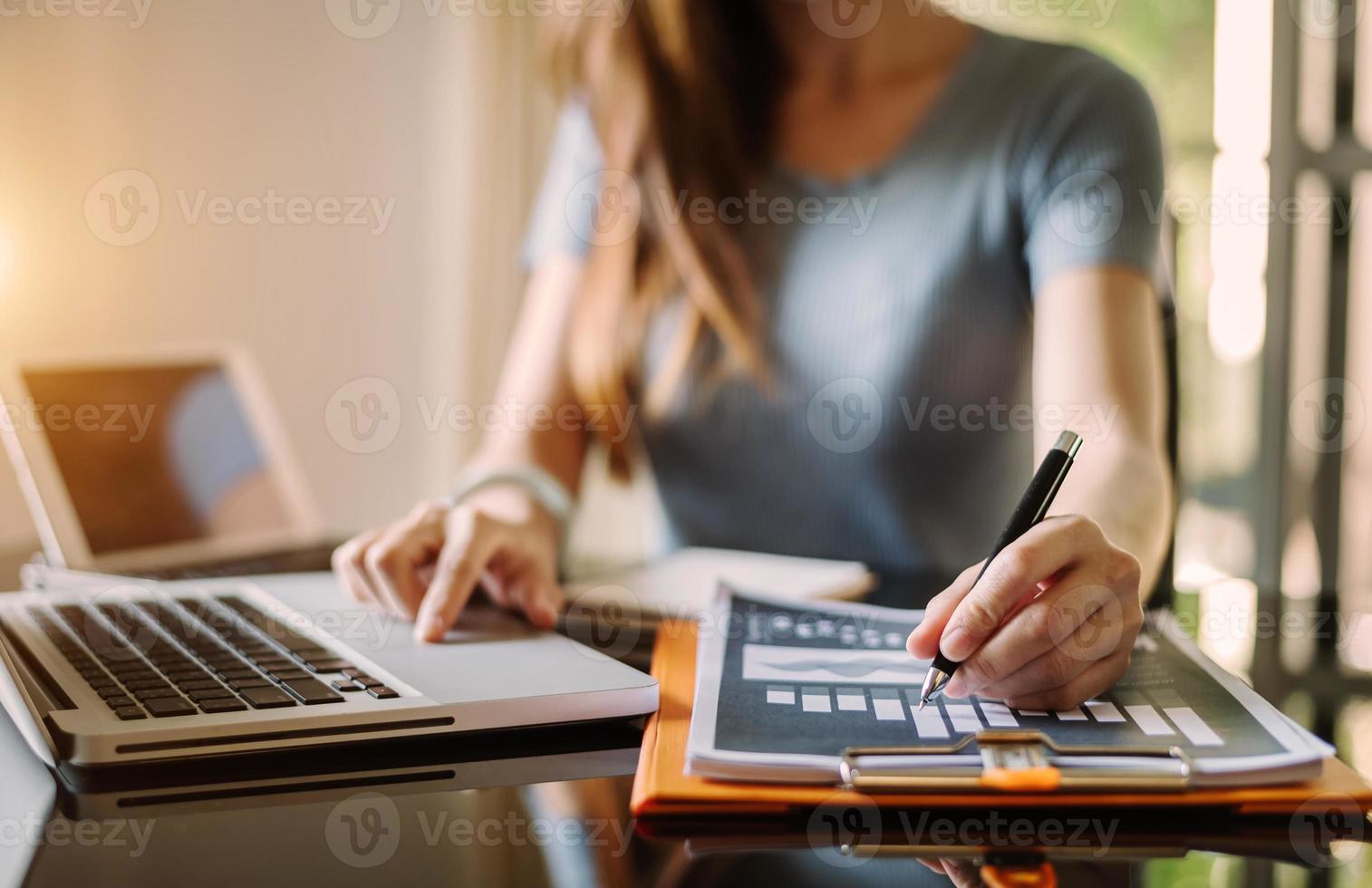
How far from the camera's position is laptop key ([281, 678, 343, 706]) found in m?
0.55

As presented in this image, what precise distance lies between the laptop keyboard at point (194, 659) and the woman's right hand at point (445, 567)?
0.07 m

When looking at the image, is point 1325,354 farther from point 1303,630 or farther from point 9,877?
point 9,877

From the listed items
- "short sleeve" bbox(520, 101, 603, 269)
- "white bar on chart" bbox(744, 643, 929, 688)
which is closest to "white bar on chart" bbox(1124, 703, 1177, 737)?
"white bar on chart" bbox(744, 643, 929, 688)

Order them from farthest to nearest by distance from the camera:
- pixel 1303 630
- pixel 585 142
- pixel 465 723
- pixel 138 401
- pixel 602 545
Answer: pixel 602 545
pixel 585 142
pixel 138 401
pixel 1303 630
pixel 465 723

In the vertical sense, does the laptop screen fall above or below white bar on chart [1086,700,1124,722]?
above

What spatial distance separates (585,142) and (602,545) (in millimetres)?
1253

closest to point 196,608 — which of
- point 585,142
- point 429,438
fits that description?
point 585,142

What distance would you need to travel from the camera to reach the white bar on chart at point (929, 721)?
0.51 metres

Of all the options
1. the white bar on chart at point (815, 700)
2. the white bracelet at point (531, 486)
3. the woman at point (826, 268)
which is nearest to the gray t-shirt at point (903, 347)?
the woman at point (826, 268)

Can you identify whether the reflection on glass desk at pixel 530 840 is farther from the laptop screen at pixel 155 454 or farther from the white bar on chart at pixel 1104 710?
the laptop screen at pixel 155 454

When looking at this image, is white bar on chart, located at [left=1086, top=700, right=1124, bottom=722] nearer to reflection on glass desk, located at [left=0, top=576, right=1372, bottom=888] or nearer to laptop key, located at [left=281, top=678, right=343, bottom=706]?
reflection on glass desk, located at [left=0, top=576, right=1372, bottom=888]

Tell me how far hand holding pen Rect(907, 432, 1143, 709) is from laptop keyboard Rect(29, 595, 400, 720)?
0.27 metres

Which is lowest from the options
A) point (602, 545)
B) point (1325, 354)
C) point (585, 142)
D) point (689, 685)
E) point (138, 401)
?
point (602, 545)

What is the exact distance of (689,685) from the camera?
62 cm
